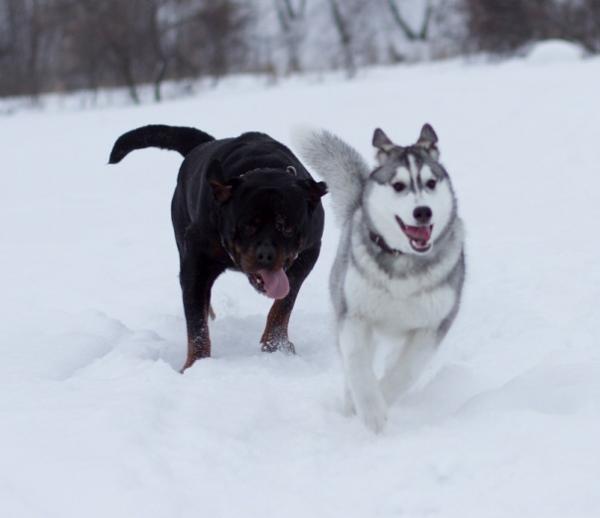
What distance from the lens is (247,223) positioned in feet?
14.0

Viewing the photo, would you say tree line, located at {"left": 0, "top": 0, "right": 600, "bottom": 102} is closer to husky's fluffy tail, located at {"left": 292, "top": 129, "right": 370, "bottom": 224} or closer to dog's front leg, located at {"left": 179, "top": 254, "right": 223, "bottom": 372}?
husky's fluffy tail, located at {"left": 292, "top": 129, "right": 370, "bottom": 224}

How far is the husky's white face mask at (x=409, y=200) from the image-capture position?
3555 mm

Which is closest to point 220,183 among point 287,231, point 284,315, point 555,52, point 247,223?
point 247,223

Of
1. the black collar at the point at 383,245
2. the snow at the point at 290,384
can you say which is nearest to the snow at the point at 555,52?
the snow at the point at 290,384

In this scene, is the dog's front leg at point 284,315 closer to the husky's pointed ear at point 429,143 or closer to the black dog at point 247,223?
the black dog at point 247,223

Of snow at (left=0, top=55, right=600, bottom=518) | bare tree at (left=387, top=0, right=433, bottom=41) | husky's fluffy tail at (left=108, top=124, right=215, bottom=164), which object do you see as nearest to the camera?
snow at (left=0, top=55, right=600, bottom=518)

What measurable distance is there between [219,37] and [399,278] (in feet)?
62.5

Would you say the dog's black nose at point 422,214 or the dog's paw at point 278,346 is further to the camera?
the dog's paw at point 278,346

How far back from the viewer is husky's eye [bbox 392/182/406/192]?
3.61m

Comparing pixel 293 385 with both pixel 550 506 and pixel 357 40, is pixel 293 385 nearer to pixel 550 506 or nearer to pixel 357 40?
pixel 550 506

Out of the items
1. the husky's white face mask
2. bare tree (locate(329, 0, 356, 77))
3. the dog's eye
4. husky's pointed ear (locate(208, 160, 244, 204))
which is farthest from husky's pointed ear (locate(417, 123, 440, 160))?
bare tree (locate(329, 0, 356, 77))

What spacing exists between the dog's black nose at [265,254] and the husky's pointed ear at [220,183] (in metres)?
0.29

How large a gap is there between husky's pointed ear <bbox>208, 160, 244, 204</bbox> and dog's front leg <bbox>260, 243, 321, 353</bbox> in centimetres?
64

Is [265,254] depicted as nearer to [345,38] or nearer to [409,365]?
[409,365]
